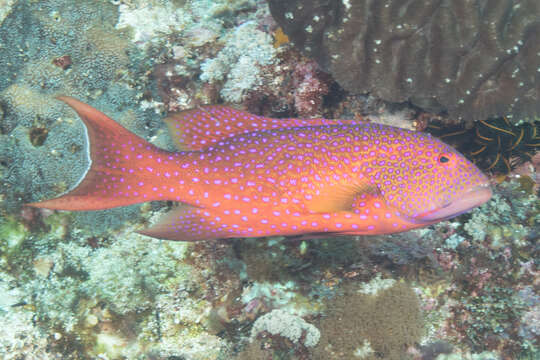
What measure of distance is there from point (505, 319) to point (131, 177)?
4.32m

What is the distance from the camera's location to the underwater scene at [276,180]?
3047 mm

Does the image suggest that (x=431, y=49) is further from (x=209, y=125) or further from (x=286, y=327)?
(x=286, y=327)

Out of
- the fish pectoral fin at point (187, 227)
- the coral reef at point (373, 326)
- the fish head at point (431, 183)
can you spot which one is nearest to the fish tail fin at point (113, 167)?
the fish pectoral fin at point (187, 227)

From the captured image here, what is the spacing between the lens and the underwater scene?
3.05m

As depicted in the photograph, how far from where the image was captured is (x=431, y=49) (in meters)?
3.96

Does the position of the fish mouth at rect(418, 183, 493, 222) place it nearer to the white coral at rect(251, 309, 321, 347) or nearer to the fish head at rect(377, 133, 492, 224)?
the fish head at rect(377, 133, 492, 224)

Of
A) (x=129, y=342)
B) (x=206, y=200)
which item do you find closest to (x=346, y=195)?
(x=206, y=200)

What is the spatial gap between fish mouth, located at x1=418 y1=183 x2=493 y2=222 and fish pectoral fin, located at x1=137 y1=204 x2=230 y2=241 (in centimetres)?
179

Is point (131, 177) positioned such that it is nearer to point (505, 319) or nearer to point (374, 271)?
point (374, 271)

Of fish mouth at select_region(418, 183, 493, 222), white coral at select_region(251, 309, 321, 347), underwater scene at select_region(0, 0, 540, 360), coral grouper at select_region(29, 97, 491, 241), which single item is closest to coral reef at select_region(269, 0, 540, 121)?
underwater scene at select_region(0, 0, 540, 360)

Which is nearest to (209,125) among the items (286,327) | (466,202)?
(466,202)

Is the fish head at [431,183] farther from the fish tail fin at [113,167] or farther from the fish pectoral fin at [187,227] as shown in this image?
the fish tail fin at [113,167]

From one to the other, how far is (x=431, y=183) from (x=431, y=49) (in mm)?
1870

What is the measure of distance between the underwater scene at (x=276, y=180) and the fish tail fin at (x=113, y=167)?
18 millimetres
